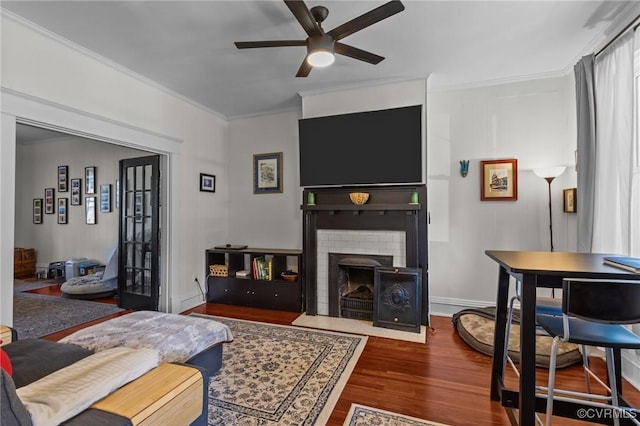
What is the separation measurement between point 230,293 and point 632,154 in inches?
168

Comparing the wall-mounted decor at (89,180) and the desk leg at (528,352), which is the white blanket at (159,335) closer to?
the desk leg at (528,352)

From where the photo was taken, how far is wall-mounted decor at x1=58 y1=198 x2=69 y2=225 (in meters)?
5.64

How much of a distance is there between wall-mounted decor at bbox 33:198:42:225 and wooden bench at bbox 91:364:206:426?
Result: 6847 mm

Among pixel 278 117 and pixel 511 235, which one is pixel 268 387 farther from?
pixel 278 117

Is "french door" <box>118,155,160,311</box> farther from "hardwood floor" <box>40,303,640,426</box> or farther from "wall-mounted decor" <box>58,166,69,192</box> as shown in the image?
"wall-mounted decor" <box>58,166,69,192</box>

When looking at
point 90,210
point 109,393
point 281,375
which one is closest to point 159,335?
point 281,375

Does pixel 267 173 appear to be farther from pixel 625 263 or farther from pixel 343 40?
pixel 625 263

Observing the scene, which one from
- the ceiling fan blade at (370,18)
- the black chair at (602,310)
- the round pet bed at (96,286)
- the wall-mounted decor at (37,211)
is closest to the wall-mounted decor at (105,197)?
the round pet bed at (96,286)

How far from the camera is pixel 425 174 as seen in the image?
3117mm

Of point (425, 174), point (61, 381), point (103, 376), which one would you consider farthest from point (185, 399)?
point (425, 174)

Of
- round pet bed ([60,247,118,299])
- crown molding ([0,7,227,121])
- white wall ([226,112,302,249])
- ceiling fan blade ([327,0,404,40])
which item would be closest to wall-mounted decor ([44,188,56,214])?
round pet bed ([60,247,118,299])

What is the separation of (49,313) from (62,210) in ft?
9.52

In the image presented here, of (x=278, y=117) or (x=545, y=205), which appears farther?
(x=278, y=117)

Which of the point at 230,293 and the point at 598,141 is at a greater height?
the point at 598,141
